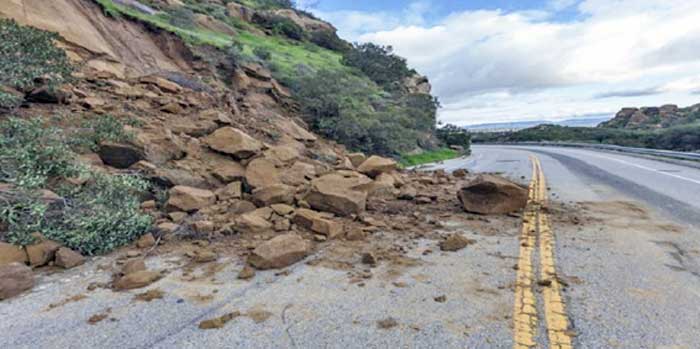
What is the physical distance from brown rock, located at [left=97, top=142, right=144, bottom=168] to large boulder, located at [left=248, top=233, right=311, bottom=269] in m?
4.09

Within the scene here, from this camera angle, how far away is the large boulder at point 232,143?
8.18 m

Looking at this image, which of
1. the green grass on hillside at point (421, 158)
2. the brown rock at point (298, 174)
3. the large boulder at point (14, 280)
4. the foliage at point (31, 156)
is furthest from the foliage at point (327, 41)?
the large boulder at point (14, 280)

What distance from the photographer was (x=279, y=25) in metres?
36.3

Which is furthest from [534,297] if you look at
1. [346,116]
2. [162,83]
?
[346,116]

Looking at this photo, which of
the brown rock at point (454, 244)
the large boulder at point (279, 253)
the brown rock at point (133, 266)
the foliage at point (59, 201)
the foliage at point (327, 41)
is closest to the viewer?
the brown rock at point (133, 266)

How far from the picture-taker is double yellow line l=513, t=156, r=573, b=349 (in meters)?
2.71

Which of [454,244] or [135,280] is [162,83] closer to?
[135,280]

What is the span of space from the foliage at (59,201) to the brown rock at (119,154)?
0.92 m

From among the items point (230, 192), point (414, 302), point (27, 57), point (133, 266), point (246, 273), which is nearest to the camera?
point (414, 302)

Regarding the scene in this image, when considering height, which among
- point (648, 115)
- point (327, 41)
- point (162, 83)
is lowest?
point (162, 83)

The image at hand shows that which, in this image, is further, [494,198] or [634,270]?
A: [494,198]

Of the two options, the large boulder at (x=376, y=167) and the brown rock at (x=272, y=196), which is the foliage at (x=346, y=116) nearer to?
the large boulder at (x=376, y=167)

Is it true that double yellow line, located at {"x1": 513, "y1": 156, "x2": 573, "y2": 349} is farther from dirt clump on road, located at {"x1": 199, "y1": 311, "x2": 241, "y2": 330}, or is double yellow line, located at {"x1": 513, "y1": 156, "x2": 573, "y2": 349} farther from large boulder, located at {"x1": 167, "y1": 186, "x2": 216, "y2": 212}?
large boulder, located at {"x1": 167, "y1": 186, "x2": 216, "y2": 212}

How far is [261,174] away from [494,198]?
4354 mm
